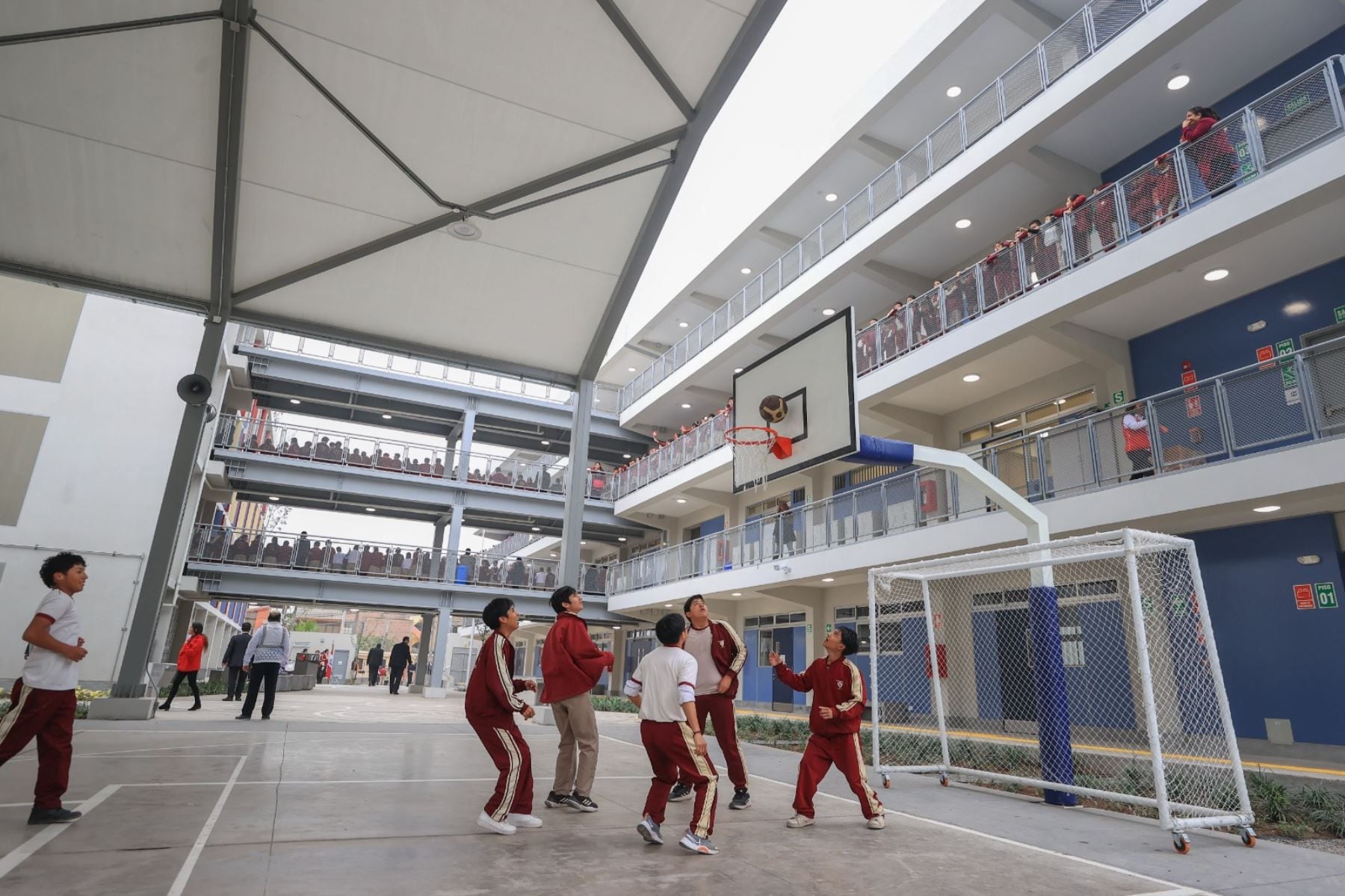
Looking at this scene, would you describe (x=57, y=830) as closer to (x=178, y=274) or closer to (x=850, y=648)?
(x=850, y=648)

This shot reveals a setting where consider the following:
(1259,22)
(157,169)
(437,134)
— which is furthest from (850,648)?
(1259,22)

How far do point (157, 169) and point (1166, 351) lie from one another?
15837mm

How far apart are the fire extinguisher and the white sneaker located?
10640 mm

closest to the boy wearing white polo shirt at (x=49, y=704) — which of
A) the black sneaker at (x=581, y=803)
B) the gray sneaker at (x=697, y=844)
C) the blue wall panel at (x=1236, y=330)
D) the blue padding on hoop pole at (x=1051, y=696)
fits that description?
the black sneaker at (x=581, y=803)

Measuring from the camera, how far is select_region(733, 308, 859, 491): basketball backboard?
8.48 meters

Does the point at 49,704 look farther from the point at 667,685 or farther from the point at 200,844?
the point at 667,685

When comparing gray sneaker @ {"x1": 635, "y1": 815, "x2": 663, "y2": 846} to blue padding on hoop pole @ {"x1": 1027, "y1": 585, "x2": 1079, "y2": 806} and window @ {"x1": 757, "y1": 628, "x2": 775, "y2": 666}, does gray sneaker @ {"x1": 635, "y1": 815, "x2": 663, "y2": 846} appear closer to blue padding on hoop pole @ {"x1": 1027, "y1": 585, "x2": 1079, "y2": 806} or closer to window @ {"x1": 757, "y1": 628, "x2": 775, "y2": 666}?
blue padding on hoop pole @ {"x1": 1027, "y1": 585, "x2": 1079, "y2": 806}

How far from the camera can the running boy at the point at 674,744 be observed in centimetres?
454

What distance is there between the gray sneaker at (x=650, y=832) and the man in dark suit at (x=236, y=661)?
1373 centimetres

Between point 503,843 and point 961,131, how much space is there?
15.0 metres

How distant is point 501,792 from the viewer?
191 inches

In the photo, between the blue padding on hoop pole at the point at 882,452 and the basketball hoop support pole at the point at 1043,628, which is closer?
the basketball hoop support pole at the point at 1043,628

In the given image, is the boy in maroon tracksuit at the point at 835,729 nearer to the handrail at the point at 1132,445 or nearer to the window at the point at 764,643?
the handrail at the point at 1132,445

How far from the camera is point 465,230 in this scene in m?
10.7
